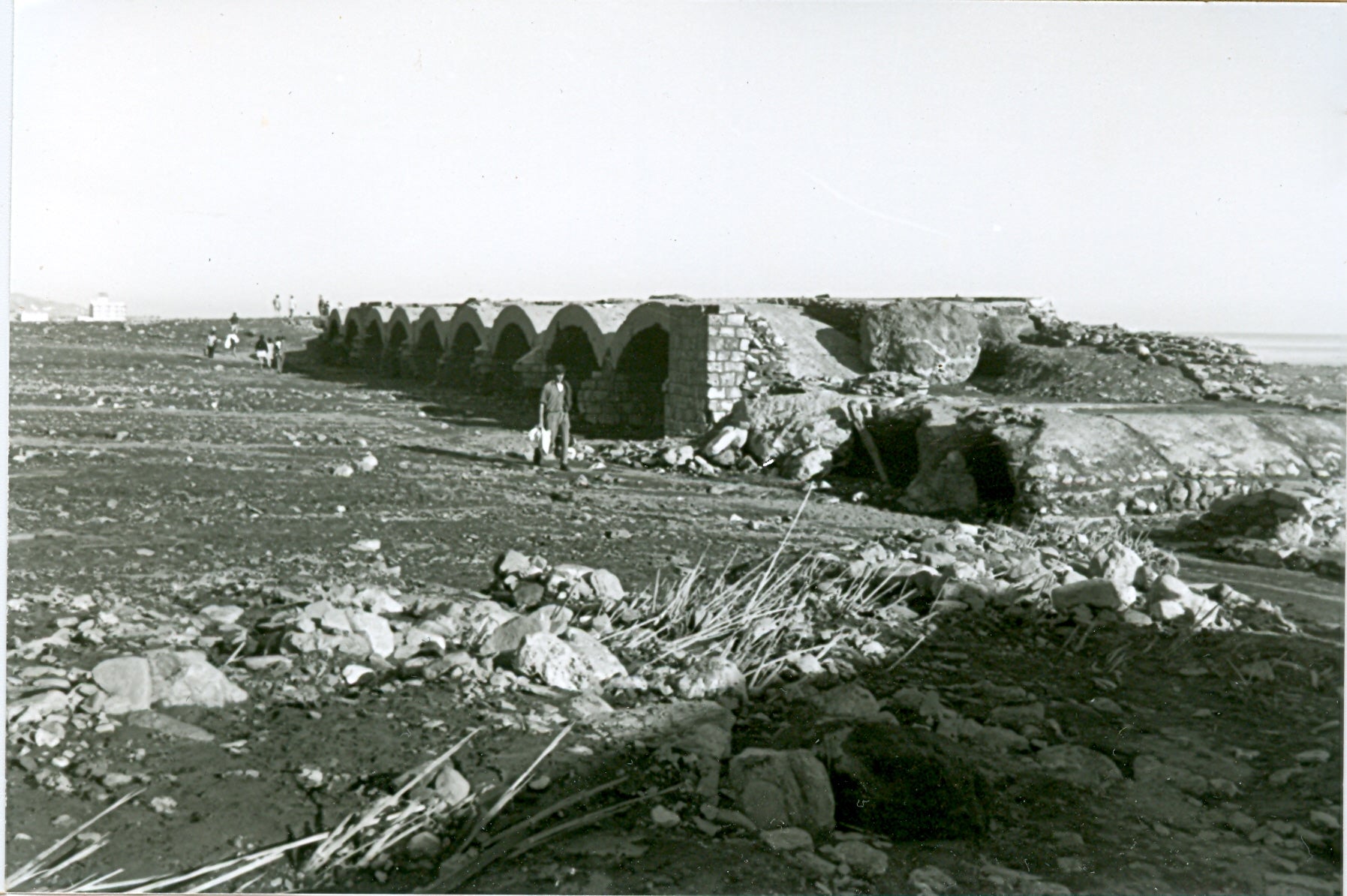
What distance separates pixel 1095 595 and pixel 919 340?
740cm

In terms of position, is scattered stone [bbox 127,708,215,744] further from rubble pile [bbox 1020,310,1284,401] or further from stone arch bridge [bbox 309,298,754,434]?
rubble pile [bbox 1020,310,1284,401]

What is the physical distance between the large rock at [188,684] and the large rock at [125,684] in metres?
0.03

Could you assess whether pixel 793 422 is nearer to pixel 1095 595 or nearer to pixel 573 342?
pixel 1095 595

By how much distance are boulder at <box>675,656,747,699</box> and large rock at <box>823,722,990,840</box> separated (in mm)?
692

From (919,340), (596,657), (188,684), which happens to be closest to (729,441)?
(919,340)

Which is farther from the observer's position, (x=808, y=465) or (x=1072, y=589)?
(x=808, y=465)

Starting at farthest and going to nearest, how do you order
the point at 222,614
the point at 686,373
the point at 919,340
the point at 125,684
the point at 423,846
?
the point at 919,340, the point at 686,373, the point at 222,614, the point at 125,684, the point at 423,846

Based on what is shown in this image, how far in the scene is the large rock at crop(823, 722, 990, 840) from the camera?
3447 millimetres

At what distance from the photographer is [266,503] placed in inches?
296

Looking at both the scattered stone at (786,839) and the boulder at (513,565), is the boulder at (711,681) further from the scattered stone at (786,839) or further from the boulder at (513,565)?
the boulder at (513,565)

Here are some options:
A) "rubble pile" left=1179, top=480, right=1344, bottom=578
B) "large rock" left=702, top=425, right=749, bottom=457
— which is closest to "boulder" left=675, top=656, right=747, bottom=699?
"rubble pile" left=1179, top=480, right=1344, bottom=578

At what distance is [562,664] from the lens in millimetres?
4215

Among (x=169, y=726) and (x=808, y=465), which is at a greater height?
(x=808, y=465)

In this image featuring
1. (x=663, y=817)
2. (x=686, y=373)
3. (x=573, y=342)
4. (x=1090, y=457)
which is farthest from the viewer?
(x=573, y=342)
